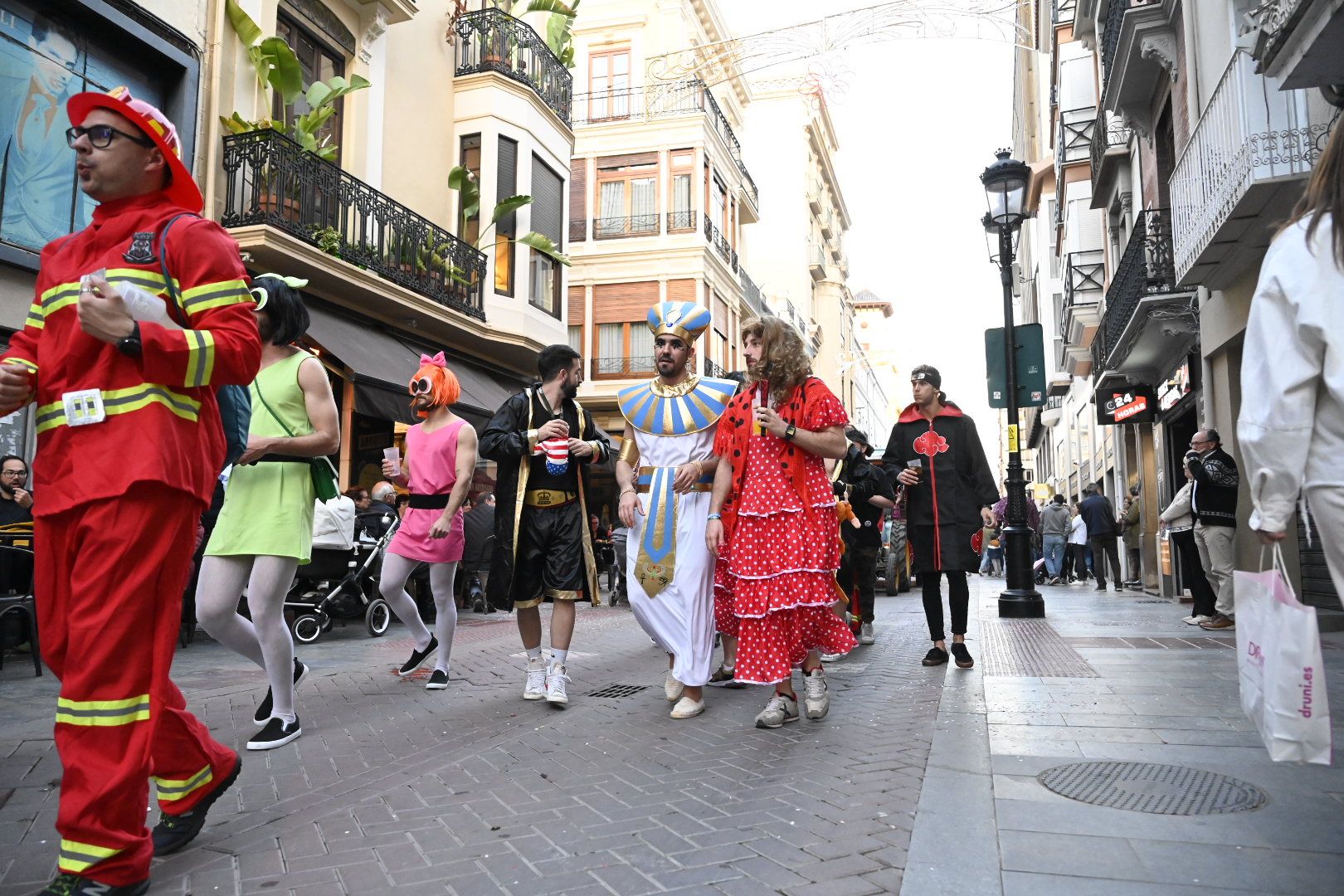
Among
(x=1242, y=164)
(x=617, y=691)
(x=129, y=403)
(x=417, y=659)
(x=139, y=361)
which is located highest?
(x=1242, y=164)

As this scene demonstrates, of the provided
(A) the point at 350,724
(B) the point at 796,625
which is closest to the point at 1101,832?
(B) the point at 796,625

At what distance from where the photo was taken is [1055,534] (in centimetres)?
2131

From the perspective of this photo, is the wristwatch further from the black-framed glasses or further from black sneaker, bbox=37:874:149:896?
black sneaker, bbox=37:874:149:896

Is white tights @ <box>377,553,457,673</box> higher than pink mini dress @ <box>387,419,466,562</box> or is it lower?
lower

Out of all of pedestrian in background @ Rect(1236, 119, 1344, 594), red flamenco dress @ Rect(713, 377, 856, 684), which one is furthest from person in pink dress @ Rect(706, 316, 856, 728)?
pedestrian in background @ Rect(1236, 119, 1344, 594)

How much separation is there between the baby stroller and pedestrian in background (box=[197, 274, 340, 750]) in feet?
12.8

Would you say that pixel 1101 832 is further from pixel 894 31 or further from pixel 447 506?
pixel 894 31

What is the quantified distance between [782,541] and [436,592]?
2467mm

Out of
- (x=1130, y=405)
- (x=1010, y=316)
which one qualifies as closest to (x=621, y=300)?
(x=1130, y=405)

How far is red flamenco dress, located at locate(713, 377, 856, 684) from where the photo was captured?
4828mm

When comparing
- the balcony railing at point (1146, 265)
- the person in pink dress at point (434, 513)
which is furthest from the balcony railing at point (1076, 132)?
the person in pink dress at point (434, 513)

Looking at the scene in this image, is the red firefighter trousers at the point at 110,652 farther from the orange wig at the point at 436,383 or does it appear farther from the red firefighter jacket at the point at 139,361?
the orange wig at the point at 436,383

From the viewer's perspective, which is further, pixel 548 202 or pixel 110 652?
pixel 548 202

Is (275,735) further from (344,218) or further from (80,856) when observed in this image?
(344,218)
